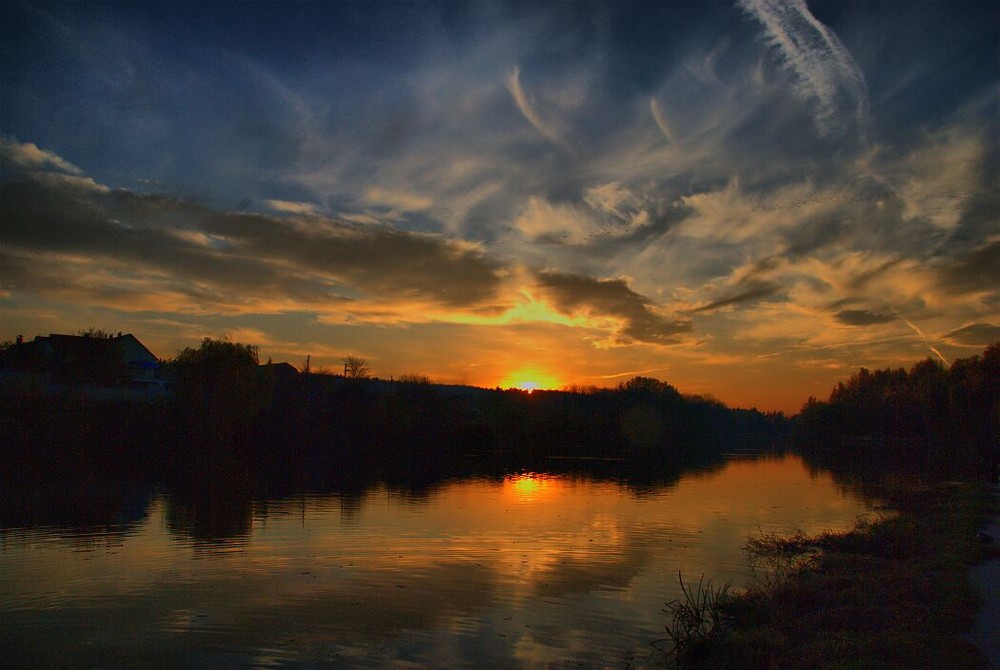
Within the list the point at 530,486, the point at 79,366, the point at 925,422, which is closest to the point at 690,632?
the point at 530,486

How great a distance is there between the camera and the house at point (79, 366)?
2648 inches

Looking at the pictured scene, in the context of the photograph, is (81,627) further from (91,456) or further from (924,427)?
(924,427)

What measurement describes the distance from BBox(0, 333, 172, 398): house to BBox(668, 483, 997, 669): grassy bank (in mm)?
62818

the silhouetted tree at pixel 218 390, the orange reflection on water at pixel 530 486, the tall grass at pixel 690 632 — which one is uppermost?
the silhouetted tree at pixel 218 390

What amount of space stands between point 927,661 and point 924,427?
6623 inches

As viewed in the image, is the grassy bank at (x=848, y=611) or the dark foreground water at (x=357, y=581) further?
the dark foreground water at (x=357, y=581)

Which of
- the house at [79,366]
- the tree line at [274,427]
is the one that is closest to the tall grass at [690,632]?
the tree line at [274,427]

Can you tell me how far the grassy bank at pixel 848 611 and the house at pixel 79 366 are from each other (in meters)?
62.8

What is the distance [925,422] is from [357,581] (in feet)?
527

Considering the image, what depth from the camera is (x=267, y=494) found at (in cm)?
4294

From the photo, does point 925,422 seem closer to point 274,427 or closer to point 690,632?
point 274,427

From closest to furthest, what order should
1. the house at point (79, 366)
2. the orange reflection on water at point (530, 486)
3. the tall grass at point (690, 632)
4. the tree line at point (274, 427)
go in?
the tall grass at point (690, 632)
the orange reflection on water at point (530, 486)
the tree line at point (274, 427)
the house at point (79, 366)

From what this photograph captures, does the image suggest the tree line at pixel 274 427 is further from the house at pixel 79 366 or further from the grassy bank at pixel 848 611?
the grassy bank at pixel 848 611

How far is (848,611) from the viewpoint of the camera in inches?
591
